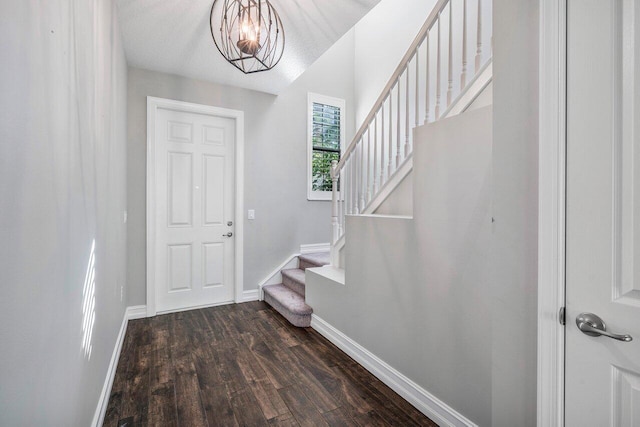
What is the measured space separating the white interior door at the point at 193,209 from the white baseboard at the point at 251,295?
0.53 feet

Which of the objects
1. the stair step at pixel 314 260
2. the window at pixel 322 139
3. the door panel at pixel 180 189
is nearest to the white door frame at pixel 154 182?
the door panel at pixel 180 189

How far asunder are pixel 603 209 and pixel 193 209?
3515 mm

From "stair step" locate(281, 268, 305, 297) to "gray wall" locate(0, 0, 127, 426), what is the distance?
2.07 m

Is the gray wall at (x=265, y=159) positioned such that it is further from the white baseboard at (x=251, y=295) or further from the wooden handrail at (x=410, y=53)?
the wooden handrail at (x=410, y=53)

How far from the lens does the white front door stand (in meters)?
0.83

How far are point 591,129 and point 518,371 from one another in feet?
2.79

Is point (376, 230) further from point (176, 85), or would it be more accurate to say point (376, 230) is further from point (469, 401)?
point (176, 85)

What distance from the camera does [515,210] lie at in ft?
3.61

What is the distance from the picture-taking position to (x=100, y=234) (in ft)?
5.74

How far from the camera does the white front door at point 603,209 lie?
2.74ft

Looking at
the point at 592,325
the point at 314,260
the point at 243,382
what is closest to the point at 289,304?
the point at 314,260

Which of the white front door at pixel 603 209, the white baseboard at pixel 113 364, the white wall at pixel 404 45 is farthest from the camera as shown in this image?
the white wall at pixel 404 45

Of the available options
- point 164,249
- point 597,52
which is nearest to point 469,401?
point 597,52

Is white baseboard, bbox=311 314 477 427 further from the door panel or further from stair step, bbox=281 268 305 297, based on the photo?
the door panel
